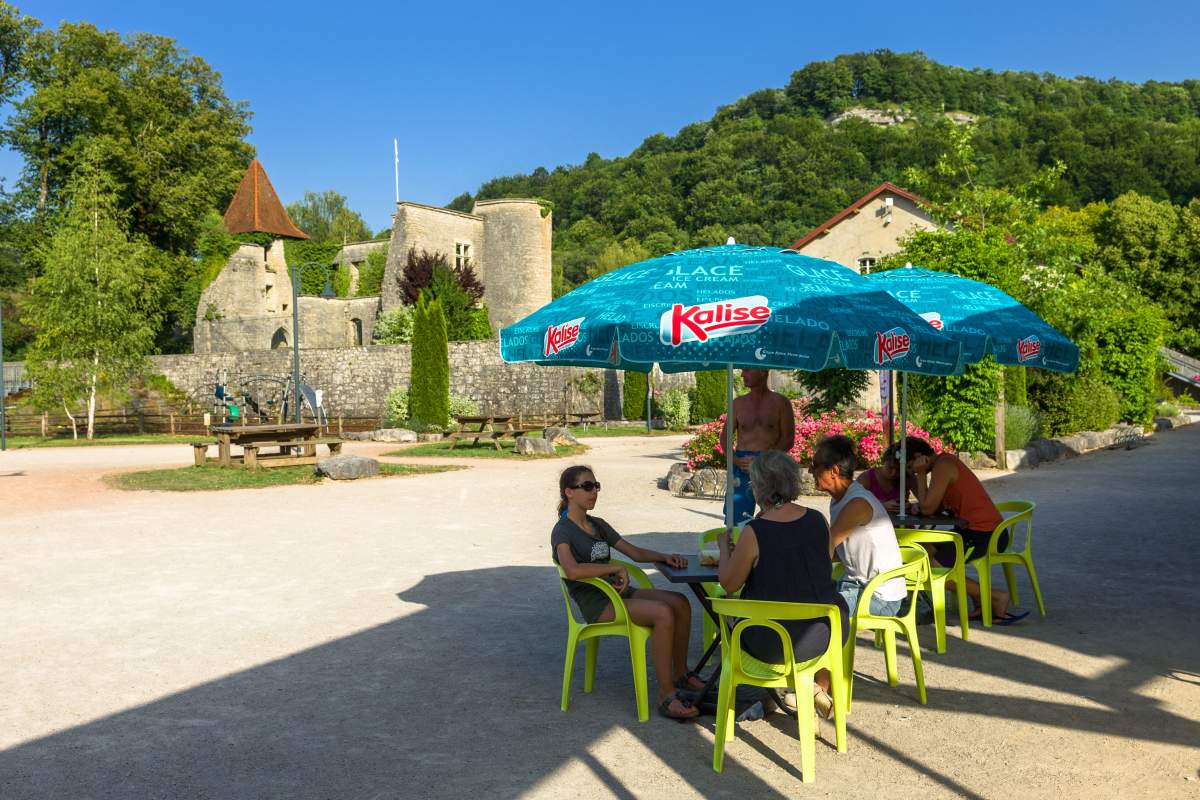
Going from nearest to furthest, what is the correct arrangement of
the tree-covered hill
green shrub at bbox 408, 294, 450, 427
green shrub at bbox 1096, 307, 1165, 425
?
1. green shrub at bbox 1096, 307, 1165, 425
2. green shrub at bbox 408, 294, 450, 427
3. the tree-covered hill

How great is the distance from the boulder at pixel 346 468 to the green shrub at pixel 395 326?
2347 centimetres

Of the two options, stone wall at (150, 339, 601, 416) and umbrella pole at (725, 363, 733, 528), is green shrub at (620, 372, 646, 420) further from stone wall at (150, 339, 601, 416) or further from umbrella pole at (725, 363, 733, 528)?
umbrella pole at (725, 363, 733, 528)

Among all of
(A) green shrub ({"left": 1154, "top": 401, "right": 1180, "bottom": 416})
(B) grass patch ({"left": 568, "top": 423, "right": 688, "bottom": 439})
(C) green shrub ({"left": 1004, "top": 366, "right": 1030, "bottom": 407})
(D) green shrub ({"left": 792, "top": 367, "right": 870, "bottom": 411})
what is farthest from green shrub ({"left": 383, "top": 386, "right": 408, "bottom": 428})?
(A) green shrub ({"left": 1154, "top": 401, "right": 1180, "bottom": 416})

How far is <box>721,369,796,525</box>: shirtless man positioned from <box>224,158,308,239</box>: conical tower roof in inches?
1732

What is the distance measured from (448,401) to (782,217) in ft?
163

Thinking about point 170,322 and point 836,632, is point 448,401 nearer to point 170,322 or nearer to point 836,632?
point 170,322

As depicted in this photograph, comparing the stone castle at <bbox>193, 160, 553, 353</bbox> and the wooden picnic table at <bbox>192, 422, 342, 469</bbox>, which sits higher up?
the stone castle at <bbox>193, 160, 553, 353</bbox>

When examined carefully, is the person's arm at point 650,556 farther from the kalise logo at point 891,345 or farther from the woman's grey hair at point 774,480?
the kalise logo at point 891,345

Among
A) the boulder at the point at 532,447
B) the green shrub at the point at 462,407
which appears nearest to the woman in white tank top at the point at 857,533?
the boulder at the point at 532,447

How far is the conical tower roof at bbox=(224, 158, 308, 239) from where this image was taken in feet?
152

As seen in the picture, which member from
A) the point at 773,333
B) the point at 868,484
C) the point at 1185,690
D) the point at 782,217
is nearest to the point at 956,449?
the point at 868,484

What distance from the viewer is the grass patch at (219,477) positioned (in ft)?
50.8

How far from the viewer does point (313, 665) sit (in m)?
5.50

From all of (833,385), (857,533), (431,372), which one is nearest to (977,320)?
(857,533)
